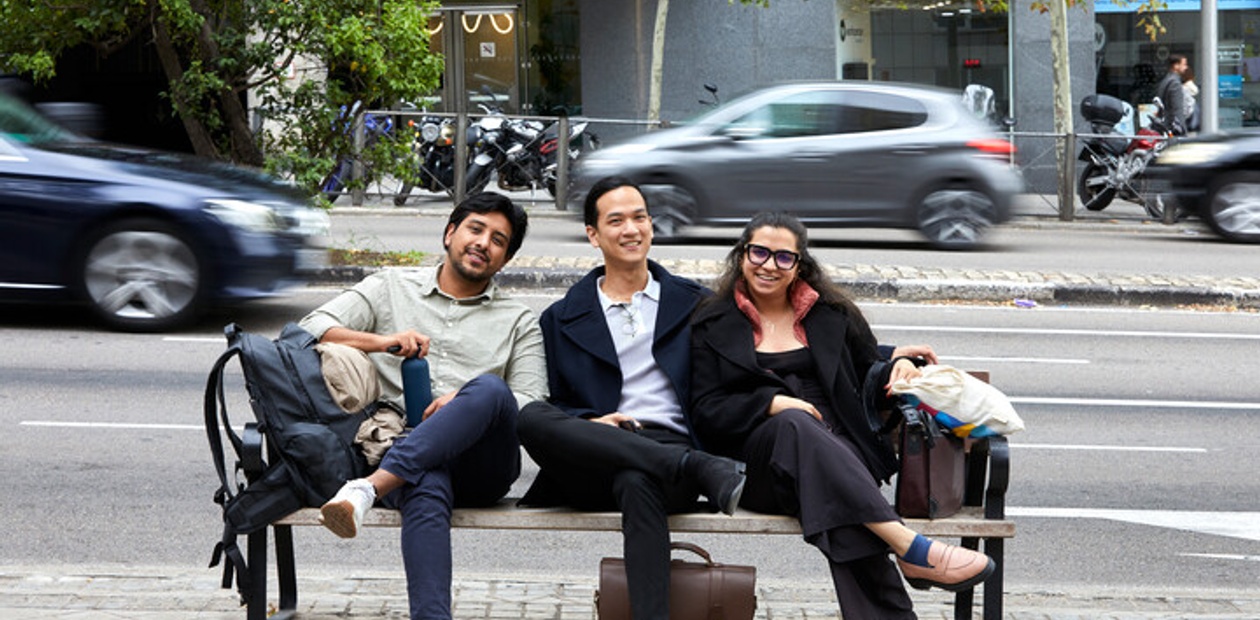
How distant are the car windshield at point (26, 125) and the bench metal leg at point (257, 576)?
23.8 ft

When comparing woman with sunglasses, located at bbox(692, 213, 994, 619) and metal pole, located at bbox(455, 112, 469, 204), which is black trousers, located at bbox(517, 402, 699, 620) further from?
metal pole, located at bbox(455, 112, 469, 204)

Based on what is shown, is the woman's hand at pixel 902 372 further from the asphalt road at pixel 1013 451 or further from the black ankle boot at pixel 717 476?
the asphalt road at pixel 1013 451

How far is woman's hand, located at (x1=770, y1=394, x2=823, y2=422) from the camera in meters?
5.03

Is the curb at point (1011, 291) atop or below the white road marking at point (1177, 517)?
atop

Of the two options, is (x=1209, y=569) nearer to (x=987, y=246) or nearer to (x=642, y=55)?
(x=987, y=246)

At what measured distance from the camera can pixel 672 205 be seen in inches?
658

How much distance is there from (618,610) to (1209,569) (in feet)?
9.33

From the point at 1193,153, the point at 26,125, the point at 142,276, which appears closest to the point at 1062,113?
the point at 1193,153

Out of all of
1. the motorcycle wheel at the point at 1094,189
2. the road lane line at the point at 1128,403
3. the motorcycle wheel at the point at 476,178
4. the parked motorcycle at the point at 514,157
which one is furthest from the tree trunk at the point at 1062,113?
the road lane line at the point at 1128,403

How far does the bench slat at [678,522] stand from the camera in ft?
15.9

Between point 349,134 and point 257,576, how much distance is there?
411 inches


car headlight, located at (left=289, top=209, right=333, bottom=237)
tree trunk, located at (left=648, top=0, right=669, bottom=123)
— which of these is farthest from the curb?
tree trunk, located at (left=648, top=0, right=669, bottom=123)

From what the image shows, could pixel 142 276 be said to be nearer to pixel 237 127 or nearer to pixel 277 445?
pixel 237 127

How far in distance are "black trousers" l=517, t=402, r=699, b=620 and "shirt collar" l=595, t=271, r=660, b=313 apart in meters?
0.45
